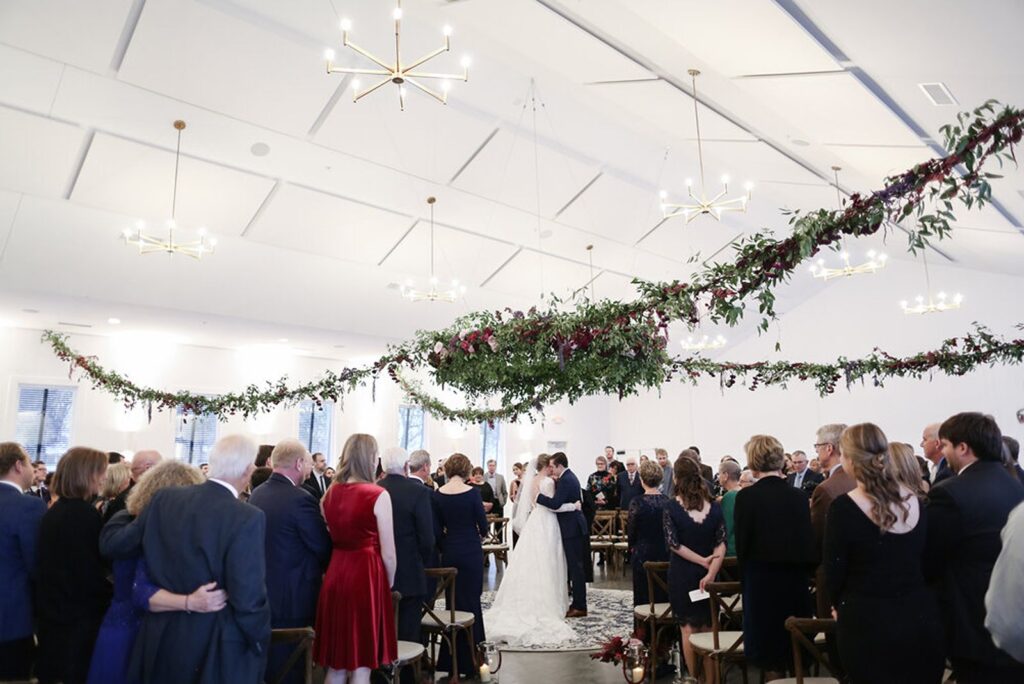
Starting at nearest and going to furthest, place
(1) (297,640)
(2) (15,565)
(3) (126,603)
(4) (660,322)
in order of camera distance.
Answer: (3) (126,603) < (1) (297,640) < (2) (15,565) < (4) (660,322)

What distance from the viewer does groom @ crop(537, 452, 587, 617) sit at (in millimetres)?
7418

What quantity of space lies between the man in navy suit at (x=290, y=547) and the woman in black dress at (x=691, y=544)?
2.24 m

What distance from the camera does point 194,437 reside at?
14055 millimetres

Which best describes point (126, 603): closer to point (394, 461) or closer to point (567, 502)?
point (394, 461)

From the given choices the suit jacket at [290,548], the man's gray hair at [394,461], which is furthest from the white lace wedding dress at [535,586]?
the suit jacket at [290,548]

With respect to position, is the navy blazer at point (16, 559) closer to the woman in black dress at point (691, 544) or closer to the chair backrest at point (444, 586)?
the chair backrest at point (444, 586)

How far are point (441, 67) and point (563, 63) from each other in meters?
1.53

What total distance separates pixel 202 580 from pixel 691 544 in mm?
3038

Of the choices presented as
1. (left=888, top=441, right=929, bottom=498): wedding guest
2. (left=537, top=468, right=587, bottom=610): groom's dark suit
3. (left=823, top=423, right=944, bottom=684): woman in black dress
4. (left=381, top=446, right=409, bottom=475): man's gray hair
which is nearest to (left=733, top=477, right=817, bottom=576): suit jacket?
(left=888, top=441, right=929, bottom=498): wedding guest

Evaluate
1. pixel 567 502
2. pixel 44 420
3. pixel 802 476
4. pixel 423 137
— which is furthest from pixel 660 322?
pixel 44 420

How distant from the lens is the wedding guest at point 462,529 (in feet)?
18.8

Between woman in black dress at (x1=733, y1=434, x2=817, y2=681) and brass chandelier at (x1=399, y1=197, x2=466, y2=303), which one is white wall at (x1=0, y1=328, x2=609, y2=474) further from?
woman in black dress at (x1=733, y1=434, x2=817, y2=681)

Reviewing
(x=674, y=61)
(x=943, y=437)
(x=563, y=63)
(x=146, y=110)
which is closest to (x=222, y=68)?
(x=146, y=110)

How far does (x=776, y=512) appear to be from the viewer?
398 cm
